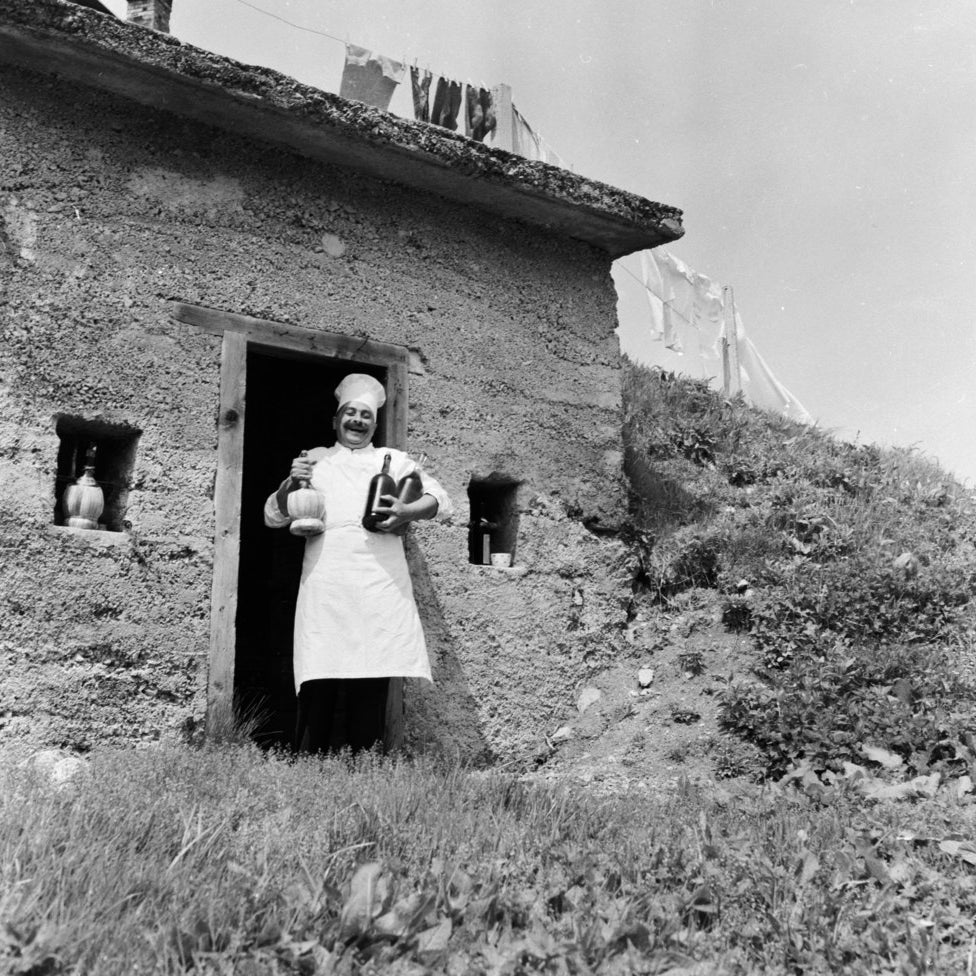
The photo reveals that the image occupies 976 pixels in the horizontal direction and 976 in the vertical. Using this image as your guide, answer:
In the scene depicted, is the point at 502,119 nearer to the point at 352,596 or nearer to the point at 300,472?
the point at 300,472

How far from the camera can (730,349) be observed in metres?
14.1

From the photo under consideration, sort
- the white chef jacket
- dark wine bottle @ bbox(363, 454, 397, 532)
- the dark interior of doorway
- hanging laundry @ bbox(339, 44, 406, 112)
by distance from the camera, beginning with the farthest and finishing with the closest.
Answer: hanging laundry @ bbox(339, 44, 406, 112) < the dark interior of doorway < dark wine bottle @ bbox(363, 454, 397, 532) < the white chef jacket

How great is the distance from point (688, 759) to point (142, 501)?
2847 mm

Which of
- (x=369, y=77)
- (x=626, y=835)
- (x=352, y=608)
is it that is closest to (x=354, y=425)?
(x=352, y=608)

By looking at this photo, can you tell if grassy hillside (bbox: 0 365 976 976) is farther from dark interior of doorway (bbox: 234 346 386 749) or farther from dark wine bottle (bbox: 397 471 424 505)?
dark interior of doorway (bbox: 234 346 386 749)

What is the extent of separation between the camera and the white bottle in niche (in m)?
4.69

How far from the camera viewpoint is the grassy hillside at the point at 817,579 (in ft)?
17.1

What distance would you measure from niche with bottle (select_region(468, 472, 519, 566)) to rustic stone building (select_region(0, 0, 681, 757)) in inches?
0.7

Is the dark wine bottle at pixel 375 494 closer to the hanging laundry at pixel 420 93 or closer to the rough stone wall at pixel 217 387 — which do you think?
the rough stone wall at pixel 217 387

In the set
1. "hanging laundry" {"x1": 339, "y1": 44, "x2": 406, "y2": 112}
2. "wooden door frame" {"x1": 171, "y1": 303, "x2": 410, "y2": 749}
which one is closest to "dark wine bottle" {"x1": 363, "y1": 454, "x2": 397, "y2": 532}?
"wooden door frame" {"x1": 171, "y1": 303, "x2": 410, "y2": 749}

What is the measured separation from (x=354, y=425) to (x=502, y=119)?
5.67 meters

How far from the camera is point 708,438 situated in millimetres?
9117

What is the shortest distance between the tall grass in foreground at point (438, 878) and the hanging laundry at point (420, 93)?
6630 mm

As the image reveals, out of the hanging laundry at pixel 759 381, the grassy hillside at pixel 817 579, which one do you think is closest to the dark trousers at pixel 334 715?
the grassy hillside at pixel 817 579
